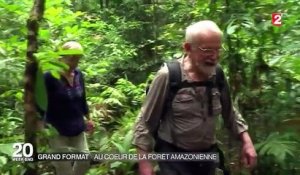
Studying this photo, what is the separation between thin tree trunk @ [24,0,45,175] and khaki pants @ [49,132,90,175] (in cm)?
117

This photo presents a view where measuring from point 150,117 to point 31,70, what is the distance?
992mm

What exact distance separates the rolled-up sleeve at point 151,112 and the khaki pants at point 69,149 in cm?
181

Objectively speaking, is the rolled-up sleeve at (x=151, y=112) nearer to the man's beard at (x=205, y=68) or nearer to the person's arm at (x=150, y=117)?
the person's arm at (x=150, y=117)

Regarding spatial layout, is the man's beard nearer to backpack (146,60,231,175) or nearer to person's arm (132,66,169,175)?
backpack (146,60,231,175)

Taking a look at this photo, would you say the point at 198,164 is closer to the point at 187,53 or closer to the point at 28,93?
the point at 187,53

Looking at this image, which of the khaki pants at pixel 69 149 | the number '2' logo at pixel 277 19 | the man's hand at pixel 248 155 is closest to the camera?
the man's hand at pixel 248 155

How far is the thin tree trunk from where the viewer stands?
3.70 metres

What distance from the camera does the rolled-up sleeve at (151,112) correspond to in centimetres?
333

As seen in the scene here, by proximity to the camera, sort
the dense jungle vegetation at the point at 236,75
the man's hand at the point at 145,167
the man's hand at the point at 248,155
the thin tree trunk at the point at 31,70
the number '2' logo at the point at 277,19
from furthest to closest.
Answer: the number '2' logo at the point at 277,19 → the dense jungle vegetation at the point at 236,75 → the thin tree trunk at the point at 31,70 → the man's hand at the point at 248,155 → the man's hand at the point at 145,167

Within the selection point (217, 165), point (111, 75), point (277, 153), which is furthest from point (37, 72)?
point (111, 75)

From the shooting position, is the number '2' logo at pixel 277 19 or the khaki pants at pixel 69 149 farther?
the khaki pants at pixel 69 149

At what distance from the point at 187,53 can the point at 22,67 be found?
1.46 metres

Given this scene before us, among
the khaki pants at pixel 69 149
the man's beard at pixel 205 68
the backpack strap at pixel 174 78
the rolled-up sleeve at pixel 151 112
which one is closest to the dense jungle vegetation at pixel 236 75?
the khaki pants at pixel 69 149

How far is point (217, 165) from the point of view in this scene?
3.71m
